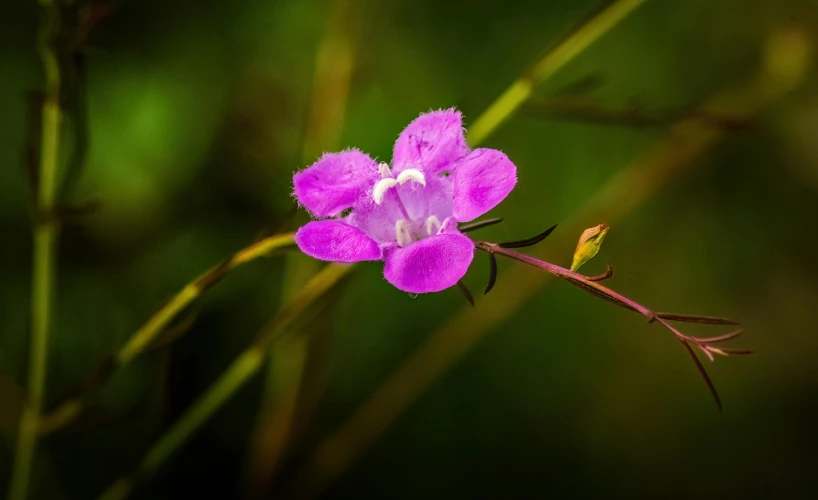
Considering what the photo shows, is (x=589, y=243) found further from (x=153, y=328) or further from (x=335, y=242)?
(x=153, y=328)

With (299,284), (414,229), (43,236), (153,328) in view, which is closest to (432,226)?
(414,229)

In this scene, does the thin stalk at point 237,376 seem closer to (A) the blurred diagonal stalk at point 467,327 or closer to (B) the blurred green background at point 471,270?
(B) the blurred green background at point 471,270

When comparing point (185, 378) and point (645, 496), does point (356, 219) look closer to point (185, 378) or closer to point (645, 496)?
point (185, 378)

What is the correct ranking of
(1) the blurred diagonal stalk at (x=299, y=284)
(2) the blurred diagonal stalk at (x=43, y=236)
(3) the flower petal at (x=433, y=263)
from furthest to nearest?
(1) the blurred diagonal stalk at (x=299, y=284), (2) the blurred diagonal stalk at (x=43, y=236), (3) the flower petal at (x=433, y=263)

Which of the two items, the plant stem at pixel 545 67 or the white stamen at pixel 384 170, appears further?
the plant stem at pixel 545 67

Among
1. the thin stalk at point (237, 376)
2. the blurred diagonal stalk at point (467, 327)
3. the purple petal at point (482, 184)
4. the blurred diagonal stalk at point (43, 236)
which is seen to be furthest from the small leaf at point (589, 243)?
the blurred diagonal stalk at point (467, 327)

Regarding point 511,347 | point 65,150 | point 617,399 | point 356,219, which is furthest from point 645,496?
point 65,150
